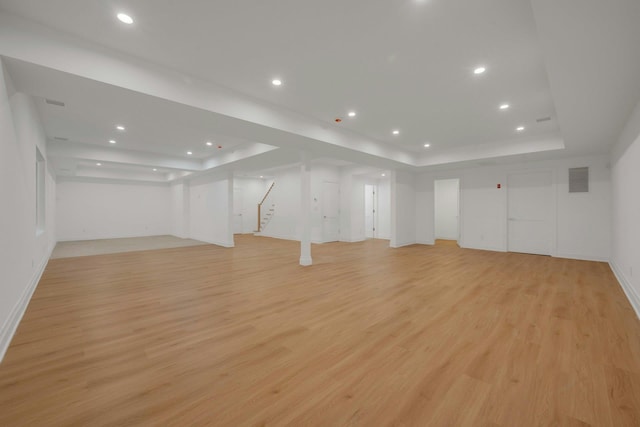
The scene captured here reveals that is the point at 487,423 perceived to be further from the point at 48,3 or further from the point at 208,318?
the point at 48,3

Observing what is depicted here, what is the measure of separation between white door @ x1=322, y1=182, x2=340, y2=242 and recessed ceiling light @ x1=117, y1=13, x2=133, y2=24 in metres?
7.79

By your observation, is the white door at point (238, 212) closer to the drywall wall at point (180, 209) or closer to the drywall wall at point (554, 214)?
the drywall wall at point (180, 209)

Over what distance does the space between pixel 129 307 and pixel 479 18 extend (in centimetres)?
525

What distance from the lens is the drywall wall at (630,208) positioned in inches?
140

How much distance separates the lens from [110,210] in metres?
12.1

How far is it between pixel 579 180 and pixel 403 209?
182 inches

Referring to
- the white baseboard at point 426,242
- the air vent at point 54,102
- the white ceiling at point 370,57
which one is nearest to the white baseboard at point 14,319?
the white ceiling at point 370,57

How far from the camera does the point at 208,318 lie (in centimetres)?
314

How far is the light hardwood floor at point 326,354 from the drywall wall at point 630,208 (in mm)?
318

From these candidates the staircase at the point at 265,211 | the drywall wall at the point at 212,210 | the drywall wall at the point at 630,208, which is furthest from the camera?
the staircase at the point at 265,211

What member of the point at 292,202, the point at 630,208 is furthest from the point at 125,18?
the point at 292,202

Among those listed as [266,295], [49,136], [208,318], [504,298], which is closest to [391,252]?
[504,298]

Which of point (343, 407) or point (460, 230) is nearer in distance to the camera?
point (343, 407)

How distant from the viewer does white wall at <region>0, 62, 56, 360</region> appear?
8.22 ft
